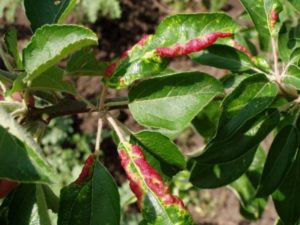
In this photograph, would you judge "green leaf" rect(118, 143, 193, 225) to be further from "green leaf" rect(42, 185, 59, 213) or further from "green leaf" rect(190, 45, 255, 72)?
"green leaf" rect(190, 45, 255, 72)

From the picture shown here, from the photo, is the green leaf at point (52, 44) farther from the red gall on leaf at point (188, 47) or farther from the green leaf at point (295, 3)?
the green leaf at point (295, 3)

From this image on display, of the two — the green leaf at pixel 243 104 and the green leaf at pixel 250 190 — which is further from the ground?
the green leaf at pixel 243 104

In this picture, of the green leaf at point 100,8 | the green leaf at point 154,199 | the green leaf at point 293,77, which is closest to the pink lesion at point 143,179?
the green leaf at point 154,199

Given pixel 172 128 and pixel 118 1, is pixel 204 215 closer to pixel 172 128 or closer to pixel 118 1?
pixel 118 1

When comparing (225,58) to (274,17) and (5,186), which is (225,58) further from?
(5,186)

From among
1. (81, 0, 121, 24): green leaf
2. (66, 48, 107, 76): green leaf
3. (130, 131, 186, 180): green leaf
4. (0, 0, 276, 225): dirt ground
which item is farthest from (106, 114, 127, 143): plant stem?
(81, 0, 121, 24): green leaf

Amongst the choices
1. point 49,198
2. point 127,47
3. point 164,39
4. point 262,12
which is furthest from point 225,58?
A: point 127,47

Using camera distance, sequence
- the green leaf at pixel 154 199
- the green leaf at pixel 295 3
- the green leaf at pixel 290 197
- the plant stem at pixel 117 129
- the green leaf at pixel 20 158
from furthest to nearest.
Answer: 1. the green leaf at pixel 290 197
2. the green leaf at pixel 295 3
3. the plant stem at pixel 117 129
4. the green leaf at pixel 154 199
5. the green leaf at pixel 20 158
